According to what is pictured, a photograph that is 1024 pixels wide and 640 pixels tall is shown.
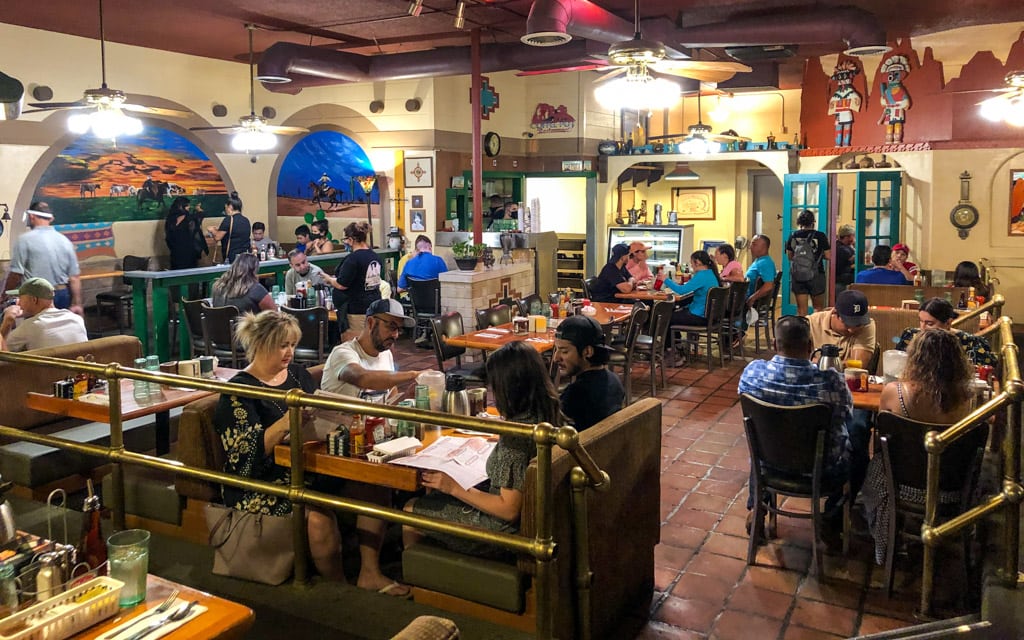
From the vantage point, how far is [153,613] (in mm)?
2338

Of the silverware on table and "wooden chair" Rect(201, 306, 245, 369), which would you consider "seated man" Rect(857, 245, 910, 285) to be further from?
the silverware on table

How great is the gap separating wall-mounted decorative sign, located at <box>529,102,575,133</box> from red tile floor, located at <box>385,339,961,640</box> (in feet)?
29.8

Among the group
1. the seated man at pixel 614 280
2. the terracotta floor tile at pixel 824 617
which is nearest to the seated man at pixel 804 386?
the terracotta floor tile at pixel 824 617

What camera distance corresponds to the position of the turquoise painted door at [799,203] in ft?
38.8

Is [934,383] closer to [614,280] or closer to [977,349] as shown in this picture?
[977,349]

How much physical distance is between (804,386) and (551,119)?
10.7 meters

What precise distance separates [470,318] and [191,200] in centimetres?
527

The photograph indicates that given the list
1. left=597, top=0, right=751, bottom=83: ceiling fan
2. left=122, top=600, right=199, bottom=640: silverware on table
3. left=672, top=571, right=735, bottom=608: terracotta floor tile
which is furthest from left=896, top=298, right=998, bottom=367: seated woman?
left=122, top=600, right=199, bottom=640: silverware on table

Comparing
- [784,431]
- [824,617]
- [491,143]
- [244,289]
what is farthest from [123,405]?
[491,143]

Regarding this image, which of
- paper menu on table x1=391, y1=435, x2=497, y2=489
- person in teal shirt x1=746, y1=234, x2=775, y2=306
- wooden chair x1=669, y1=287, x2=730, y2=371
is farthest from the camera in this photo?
person in teal shirt x1=746, y1=234, x2=775, y2=306

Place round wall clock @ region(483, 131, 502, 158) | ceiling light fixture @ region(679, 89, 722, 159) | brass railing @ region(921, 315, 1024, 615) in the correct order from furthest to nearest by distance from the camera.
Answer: round wall clock @ region(483, 131, 502, 158) → ceiling light fixture @ region(679, 89, 722, 159) → brass railing @ region(921, 315, 1024, 615)

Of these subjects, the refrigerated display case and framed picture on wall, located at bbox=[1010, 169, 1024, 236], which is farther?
the refrigerated display case

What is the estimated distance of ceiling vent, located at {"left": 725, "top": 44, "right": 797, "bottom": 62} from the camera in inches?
446

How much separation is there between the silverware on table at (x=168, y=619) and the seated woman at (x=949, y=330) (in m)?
4.15
